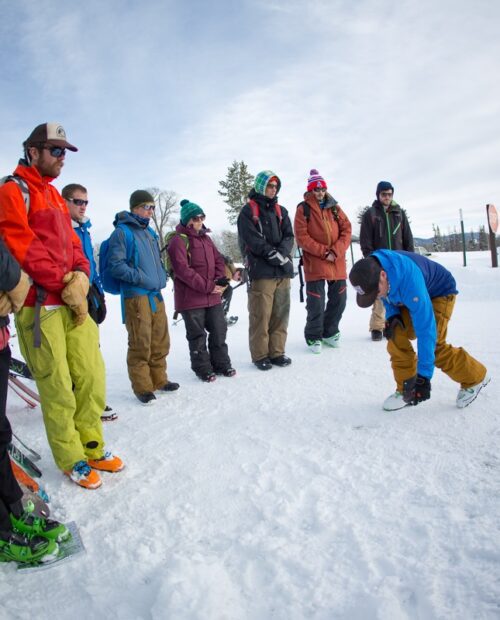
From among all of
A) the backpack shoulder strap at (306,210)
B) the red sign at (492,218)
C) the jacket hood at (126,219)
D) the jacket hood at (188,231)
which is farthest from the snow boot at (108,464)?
the red sign at (492,218)

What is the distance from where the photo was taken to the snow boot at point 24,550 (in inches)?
76.5

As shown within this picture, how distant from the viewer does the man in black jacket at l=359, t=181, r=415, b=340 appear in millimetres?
5891

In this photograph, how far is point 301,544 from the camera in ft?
6.30

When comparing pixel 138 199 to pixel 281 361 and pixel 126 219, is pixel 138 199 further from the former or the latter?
pixel 281 361

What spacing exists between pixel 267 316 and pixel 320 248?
3.98ft

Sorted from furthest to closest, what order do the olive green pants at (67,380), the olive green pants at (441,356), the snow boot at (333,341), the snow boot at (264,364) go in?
the snow boot at (333,341) → the snow boot at (264,364) → the olive green pants at (441,356) → the olive green pants at (67,380)

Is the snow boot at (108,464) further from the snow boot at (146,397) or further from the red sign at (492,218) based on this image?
the red sign at (492,218)

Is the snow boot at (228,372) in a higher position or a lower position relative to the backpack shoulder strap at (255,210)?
lower

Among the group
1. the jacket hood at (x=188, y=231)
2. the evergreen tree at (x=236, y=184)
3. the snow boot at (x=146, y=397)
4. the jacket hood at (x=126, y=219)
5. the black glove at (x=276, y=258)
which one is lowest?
the snow boot at (x=146, y=397)

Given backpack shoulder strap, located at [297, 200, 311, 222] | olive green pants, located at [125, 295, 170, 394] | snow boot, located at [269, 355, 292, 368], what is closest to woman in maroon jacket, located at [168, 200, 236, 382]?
olive green pants, located at [125, 295, 170, 394]

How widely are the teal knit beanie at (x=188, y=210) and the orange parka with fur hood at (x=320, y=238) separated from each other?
4.78 ft

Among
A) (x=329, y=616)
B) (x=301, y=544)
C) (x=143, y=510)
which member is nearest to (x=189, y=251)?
(x=143, y=510)

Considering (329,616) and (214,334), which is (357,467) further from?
(214,334)

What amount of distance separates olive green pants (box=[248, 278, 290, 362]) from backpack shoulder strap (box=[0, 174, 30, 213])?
300 cm
